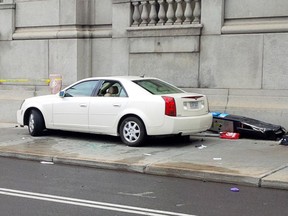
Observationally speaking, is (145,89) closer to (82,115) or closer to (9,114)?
(82,115)

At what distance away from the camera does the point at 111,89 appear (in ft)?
37.7

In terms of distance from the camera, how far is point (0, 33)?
1789cm

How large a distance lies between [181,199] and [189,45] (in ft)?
24.6

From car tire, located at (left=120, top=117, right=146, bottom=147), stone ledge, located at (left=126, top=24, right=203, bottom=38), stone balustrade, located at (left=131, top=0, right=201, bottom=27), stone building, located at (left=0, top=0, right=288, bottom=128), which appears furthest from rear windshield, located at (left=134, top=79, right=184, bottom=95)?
stone balustrade, located at (left=131, top=0, right=201, bottom=27)

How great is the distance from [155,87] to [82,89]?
1.86 m

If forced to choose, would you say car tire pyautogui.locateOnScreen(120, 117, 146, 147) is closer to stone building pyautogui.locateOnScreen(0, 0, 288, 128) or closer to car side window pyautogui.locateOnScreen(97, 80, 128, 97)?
car side window pyautogui.locateOnScreen(97, 80, 128, 97)

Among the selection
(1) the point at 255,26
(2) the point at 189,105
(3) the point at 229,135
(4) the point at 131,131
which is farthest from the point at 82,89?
(1) the point at 255,26

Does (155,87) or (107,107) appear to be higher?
(155,87)

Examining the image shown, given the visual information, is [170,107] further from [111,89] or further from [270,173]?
[270,173]

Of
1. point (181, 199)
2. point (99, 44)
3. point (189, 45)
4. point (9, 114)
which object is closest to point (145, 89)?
point (189, 45)

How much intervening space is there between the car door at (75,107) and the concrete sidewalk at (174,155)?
418mm

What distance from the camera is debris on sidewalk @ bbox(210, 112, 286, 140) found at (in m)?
11.6

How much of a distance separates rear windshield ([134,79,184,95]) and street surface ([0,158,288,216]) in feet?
8.47

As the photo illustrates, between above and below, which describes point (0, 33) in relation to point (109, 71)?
above
